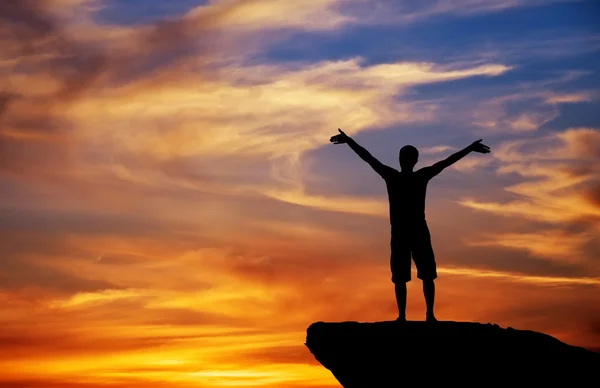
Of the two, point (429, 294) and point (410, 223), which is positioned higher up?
point (410, 223)

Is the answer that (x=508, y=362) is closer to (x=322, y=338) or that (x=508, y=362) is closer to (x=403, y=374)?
(x=403, y=374)

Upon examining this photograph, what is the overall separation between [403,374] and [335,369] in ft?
5.24

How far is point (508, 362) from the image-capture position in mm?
15555

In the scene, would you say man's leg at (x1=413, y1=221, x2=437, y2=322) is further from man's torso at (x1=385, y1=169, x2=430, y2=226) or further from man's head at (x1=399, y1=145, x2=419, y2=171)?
man's head at (x1=399, y1=145, x2=419, y2=171)

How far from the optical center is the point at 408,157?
52.1ft

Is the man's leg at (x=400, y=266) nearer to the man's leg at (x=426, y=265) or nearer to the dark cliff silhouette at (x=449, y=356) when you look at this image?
the man's leg at (x=426, y=265)

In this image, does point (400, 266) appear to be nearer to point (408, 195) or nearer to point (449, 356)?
point (408, 195)

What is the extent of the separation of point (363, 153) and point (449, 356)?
14.1ft

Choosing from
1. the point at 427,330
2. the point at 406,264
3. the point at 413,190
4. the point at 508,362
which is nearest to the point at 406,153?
the point at 413,190

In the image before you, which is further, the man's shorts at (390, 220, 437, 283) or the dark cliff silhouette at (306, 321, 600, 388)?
the man's shorts at (390, 220, 437, 283)

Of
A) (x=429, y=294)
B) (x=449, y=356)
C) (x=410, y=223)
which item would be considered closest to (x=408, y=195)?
(x=410, y=223)

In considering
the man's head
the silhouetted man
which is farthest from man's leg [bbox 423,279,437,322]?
the man's head

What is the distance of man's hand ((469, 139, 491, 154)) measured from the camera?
16094mm

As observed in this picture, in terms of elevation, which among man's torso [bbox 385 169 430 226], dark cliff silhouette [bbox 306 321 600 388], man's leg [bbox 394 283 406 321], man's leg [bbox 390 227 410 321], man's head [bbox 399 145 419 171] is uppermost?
man's head [bbox 399 145 419 171]
